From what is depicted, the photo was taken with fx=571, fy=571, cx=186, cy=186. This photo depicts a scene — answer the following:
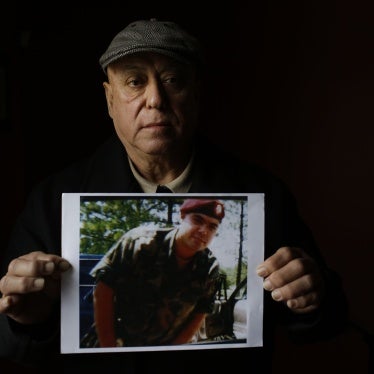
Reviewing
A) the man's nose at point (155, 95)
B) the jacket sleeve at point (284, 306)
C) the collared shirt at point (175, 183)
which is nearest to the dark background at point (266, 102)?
the jacket sleeve at point (284, 306)

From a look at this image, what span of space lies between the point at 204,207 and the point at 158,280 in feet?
0.44

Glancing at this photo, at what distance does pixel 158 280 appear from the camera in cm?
89

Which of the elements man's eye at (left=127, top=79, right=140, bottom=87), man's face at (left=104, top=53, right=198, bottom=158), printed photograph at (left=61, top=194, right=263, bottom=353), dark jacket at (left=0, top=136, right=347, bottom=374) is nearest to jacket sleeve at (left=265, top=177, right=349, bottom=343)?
dark jacket at (left=0, top=136, right=347, bottom=374)

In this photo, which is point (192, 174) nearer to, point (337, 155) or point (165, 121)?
point (165, 121)

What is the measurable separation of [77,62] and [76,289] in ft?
6.88

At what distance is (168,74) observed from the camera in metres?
0.97

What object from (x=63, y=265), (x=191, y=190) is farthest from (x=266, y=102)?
(x=63, y=265)

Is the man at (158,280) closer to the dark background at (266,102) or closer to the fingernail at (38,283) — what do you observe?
the fingernail at (38,283)

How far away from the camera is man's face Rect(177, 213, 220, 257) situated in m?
0.88

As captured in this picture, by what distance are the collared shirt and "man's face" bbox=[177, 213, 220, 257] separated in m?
0.18

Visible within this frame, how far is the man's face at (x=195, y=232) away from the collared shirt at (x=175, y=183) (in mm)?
184

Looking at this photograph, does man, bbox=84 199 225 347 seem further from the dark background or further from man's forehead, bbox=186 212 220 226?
the dark background

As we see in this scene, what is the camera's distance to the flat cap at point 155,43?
37.1 inches

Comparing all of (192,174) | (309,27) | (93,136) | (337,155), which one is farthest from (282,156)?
(192,174)
